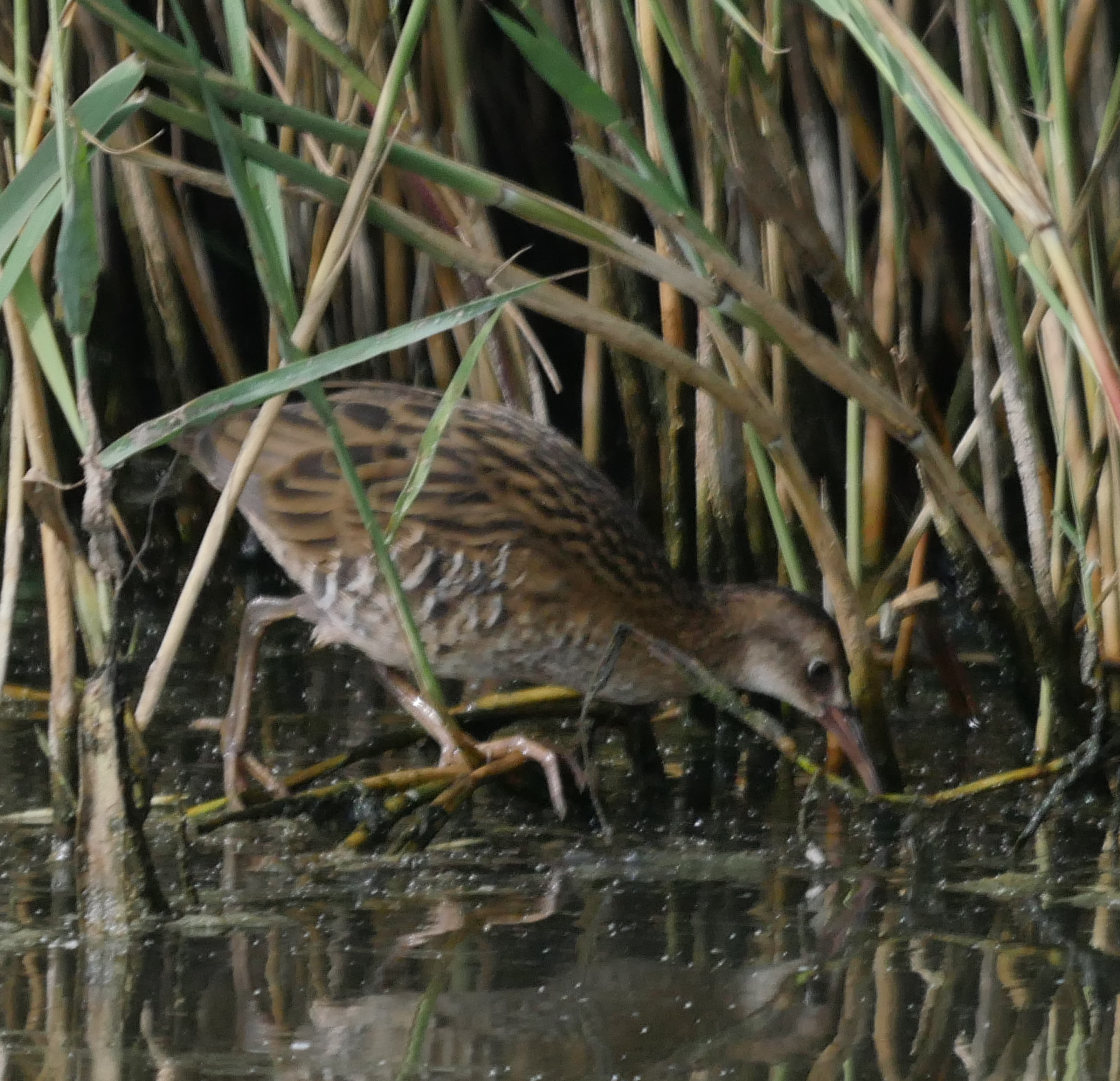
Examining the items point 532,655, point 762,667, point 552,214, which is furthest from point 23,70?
point 762,667

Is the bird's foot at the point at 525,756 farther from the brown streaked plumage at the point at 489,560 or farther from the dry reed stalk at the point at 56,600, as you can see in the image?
the dry reed stalk at the point at 56,600

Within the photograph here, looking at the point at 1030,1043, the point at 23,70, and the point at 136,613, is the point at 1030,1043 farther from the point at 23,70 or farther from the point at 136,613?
the point at 136,613

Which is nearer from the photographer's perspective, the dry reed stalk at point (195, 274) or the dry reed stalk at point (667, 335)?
the dry reed stalk at point (667, 335)

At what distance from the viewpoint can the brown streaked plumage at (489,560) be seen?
3443mm

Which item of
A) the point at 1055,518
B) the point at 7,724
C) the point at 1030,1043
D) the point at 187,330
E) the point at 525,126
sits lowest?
the point at 1030,1043

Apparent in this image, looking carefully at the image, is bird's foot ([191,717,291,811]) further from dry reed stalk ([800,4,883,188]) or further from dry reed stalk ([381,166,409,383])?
dry reed stalk ([800,4,883,188])

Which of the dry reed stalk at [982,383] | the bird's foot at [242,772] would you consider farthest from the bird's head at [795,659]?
the bird's foot at [242,772]

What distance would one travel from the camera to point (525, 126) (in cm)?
457

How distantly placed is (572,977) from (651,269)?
39.5 inches

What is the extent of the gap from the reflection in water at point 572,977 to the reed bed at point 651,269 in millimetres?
294

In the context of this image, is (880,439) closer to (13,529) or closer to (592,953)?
(592,953)

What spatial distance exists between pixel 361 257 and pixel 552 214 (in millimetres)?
1900

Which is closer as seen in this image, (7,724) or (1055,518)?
(1055,518)

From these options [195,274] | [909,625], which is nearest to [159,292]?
[195,274]
